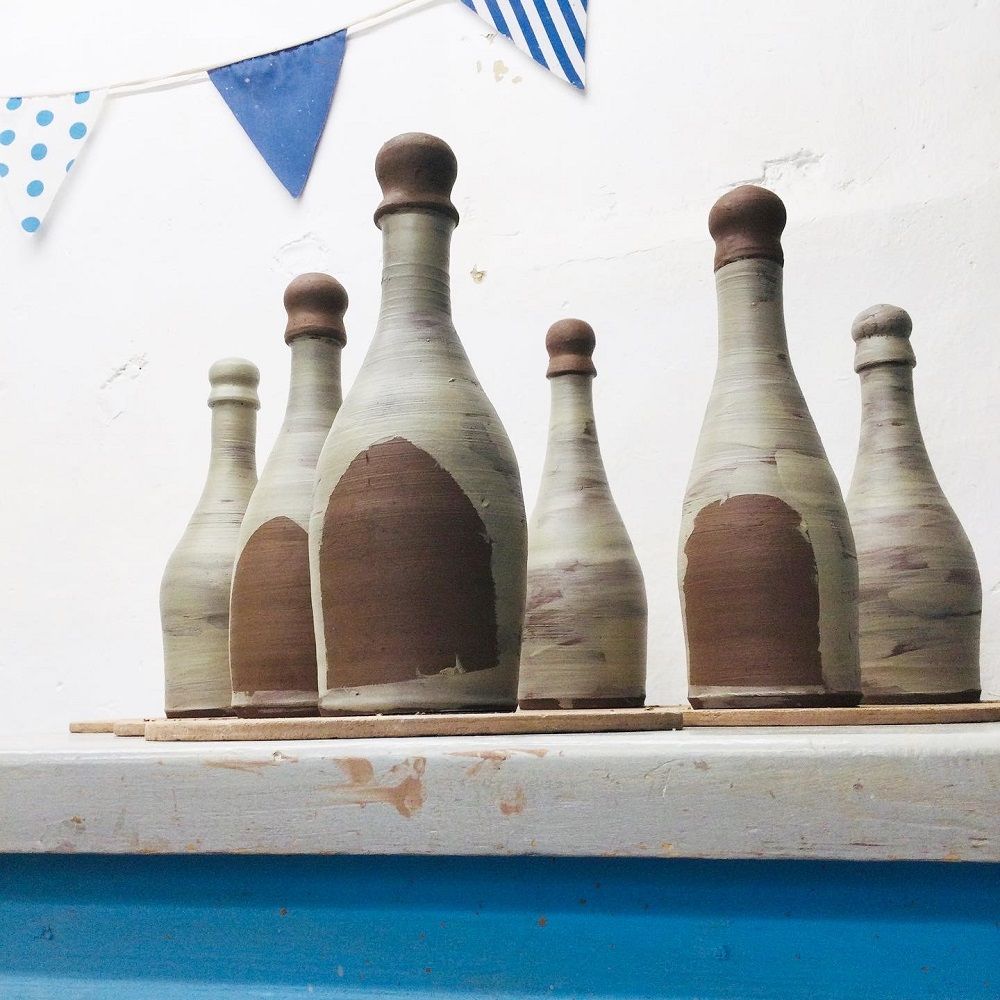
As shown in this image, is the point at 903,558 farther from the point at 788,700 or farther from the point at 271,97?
the point at 271,97

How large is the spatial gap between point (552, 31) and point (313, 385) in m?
0.67

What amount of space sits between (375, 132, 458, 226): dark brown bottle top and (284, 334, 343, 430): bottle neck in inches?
5.5

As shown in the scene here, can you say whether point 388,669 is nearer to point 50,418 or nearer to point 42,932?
point 42,932

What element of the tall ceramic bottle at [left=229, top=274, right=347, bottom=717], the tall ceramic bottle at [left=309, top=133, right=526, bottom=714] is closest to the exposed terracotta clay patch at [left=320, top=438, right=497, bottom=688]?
the tall ceramic bottle at [left=309, top=133, right=526, bottom=714]

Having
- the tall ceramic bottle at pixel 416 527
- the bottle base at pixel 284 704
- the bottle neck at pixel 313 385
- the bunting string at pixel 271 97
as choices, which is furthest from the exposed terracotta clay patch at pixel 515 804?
the bunting string at pixel 271 97

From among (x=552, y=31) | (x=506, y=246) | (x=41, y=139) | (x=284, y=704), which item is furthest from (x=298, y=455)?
(x=41, y=139)

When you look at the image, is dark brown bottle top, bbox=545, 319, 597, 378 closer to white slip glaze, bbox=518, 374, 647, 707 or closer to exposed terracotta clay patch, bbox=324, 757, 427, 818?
white slip glaze, bbox=518, 374, 647, 707

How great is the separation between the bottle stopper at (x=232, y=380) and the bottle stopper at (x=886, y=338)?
459mm

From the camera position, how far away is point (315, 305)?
2.16ft

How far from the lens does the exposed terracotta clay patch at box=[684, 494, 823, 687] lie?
0.53 metres

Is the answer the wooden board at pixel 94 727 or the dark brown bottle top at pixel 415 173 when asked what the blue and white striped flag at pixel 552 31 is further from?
the wooden board at pixel 94 727

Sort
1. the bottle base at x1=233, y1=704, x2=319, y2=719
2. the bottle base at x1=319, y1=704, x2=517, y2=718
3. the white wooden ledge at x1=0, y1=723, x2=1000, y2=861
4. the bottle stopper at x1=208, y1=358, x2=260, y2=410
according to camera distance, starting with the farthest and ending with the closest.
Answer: the bottle stopper at x1=208, y1=358, x2=260, y2=410, the bottle base at x1=233, y1=704, x2=319, y2=719, the bottle base at x1=319, y1=704, x2=517, y2=718, the white wooden ledge at x1=0, y1=723, x2=1000, y2=861

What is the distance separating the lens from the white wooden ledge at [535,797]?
1.16ft

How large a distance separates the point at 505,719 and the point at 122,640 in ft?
2.88
